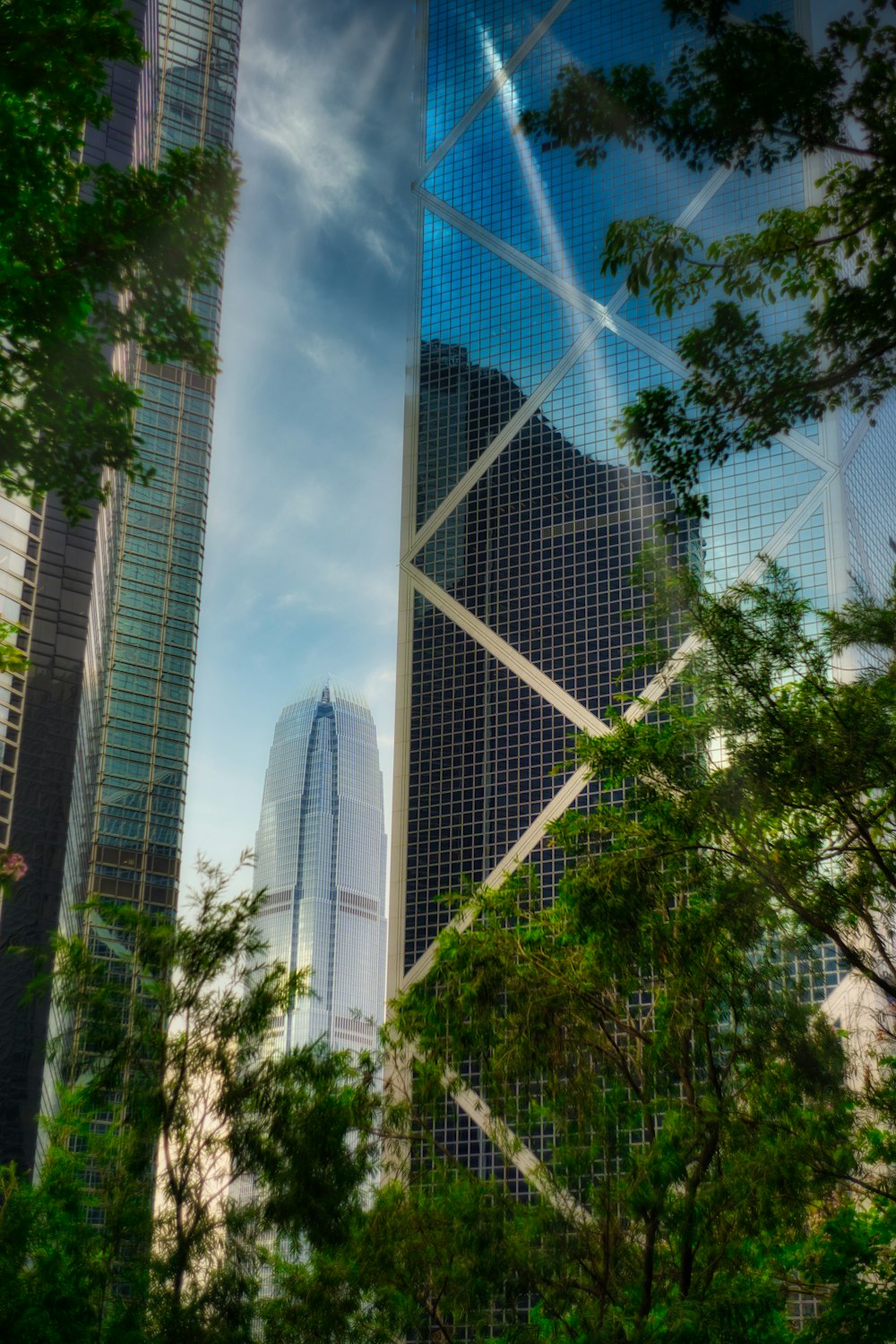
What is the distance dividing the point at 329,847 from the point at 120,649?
92.9m

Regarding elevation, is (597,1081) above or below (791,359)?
below

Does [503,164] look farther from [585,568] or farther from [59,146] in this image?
[59,146]

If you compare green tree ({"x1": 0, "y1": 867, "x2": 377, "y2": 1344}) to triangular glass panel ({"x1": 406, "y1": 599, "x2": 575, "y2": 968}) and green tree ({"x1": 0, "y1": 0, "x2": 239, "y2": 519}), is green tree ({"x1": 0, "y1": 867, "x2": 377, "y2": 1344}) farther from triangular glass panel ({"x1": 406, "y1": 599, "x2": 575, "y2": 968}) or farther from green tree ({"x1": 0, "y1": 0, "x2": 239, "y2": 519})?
triangular glass panel ({"x1": 406, "y1": 599, "x2": 575, "y2": 968})

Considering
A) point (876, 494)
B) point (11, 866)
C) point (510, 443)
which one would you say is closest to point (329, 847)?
point (510, 443)

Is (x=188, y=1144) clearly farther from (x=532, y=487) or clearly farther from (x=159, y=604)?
(x=159, y=604)

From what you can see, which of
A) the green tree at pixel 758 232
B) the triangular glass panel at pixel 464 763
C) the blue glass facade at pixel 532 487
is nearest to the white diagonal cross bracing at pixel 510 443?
the blue glass facade at pixel 532 487

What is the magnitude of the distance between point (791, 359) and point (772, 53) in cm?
196

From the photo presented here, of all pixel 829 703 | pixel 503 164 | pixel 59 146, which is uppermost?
pixel 503 164

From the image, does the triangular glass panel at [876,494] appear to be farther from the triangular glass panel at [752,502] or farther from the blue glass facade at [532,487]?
the triangular glass panel at [752,502]

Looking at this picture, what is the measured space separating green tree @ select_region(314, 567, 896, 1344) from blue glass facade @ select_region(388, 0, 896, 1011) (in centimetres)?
2840

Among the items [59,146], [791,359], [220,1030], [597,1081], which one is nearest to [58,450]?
[59,146]

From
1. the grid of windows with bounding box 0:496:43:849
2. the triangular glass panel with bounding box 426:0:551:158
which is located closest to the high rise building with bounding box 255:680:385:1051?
the triangular glass panel with bounding box 426:0:551:158

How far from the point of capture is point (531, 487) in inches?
2110

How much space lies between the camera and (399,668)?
53656mm
